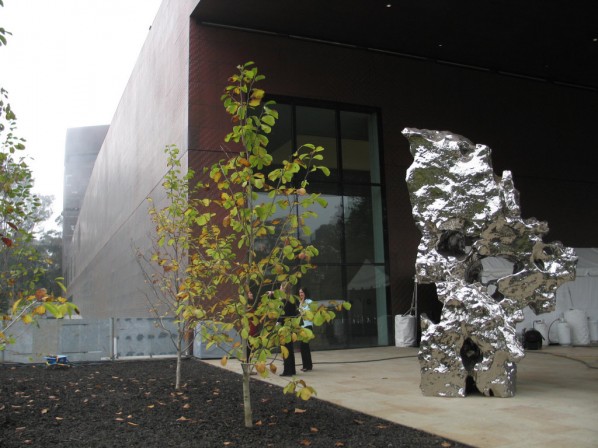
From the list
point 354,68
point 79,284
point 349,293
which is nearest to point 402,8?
point 354,68

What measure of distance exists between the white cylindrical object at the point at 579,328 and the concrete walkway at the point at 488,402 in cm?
350

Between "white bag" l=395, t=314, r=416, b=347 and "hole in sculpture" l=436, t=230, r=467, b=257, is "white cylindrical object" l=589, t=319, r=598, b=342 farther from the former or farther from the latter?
"hole in sculpture" l=436, t=230, r=467, b=257

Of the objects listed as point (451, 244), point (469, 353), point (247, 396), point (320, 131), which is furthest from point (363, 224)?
point (247, 396)

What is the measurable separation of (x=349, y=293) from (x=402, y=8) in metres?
7.42

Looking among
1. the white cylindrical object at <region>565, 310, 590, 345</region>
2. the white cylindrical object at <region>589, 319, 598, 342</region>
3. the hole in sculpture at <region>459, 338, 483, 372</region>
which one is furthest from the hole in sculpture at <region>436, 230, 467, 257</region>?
the white cylindrical object at <region>589, 319, 598, 342</region>

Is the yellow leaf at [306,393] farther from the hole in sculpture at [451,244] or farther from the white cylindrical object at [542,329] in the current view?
the white cylindrical object at [542,329]

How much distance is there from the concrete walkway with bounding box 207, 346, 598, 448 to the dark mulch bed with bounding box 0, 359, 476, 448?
494 millimetres

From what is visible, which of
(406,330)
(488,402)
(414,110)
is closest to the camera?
(488,402)

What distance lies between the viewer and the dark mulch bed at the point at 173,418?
17.4 ft

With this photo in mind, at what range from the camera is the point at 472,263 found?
27.1ft

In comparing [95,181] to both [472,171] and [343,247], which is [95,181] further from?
[472,171]

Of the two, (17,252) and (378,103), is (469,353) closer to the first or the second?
(17,252)

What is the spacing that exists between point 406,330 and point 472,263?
25.1 feet

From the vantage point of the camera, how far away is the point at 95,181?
133 ft
